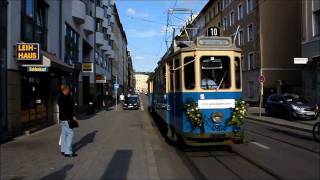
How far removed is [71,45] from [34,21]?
11.2 metres

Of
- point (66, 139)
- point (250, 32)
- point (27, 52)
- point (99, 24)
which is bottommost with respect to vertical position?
point (66, 139)

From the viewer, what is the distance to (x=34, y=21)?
20969 mm

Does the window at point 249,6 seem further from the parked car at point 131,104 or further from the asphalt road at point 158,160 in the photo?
the asphalt road at point 158,160

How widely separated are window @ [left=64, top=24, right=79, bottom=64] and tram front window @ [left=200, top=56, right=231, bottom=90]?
18.2 metres

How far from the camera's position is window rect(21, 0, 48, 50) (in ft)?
63.3

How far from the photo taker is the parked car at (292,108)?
2698 cm

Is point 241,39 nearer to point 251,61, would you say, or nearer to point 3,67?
point 251,61

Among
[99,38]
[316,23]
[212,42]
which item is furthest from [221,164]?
[99,38]

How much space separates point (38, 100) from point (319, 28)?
67.1 feet

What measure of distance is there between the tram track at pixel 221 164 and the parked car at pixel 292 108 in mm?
14600

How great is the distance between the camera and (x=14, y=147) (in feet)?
46.7

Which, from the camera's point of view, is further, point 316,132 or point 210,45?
point 316,132

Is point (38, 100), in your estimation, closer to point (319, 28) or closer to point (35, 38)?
point (35, 38)

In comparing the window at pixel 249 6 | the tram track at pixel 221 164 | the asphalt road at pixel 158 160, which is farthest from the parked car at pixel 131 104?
the tram track at pixel 221 164
